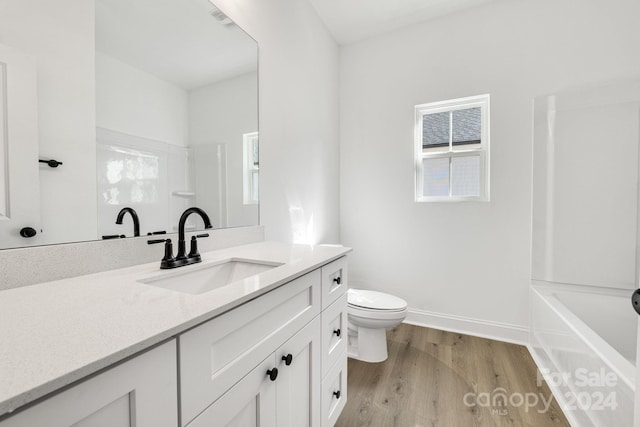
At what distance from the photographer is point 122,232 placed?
3.18ft

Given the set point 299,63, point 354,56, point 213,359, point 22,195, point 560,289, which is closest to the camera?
point 213,359

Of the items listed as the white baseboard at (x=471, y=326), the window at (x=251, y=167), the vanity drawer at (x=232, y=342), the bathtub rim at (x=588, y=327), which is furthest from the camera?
the white baseboard at (x=471, y=326)

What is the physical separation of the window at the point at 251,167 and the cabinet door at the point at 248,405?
991 millimetres

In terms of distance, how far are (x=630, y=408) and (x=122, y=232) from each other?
6.35 feet

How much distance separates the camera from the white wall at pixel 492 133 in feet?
6.43

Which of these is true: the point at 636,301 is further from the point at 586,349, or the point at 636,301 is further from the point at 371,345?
the point at 371,345

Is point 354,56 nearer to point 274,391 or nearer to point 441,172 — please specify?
point 441,172

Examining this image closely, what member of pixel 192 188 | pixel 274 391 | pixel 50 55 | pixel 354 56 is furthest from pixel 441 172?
pixel 50 55

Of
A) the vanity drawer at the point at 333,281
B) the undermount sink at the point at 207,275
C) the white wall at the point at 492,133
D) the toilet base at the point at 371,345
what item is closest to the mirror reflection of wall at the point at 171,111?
the undermount sink at the point at 207,275

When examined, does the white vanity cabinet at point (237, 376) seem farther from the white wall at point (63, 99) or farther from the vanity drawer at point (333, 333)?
the white wall at point (63, 99)

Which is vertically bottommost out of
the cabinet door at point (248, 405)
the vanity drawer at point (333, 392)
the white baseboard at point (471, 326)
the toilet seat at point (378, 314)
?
the white baseboard at point (471, 326)

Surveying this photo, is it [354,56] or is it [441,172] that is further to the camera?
[354,56]

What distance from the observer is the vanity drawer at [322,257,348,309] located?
110 centimetres

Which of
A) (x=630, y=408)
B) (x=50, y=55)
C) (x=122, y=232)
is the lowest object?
(x=630, y=408)
